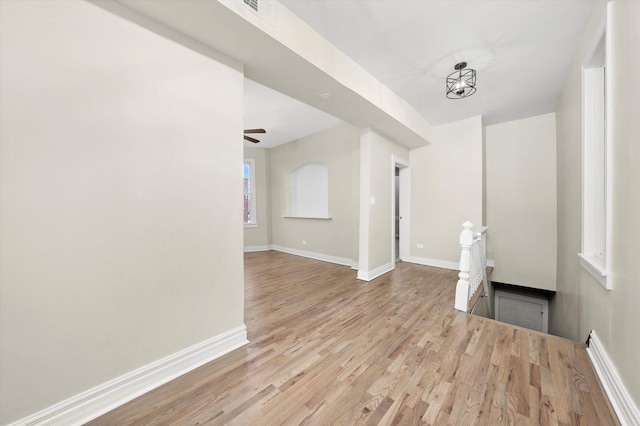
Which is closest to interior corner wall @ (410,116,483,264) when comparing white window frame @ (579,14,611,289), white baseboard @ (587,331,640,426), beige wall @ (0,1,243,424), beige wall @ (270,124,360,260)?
beige wall @ (270,124,360,260)

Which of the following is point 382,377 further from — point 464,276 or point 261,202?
point 261,202

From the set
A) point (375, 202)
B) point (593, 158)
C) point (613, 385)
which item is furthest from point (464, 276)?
point (375, 202)

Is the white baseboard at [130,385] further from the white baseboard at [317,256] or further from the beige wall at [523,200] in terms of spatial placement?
the beige wall at [523,200]

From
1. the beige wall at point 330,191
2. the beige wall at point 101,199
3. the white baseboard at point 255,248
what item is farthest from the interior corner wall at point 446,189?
the beige wall at point 101,199

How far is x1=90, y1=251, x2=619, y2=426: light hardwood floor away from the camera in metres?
1.32

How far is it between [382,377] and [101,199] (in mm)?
2078

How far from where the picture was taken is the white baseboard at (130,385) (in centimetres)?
122

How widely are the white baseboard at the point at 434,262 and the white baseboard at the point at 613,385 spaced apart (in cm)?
261

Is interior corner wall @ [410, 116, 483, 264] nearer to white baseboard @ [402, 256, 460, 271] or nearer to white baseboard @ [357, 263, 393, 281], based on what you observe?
white baseboard @ [402, 256, 460, 271]

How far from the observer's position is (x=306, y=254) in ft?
18.8

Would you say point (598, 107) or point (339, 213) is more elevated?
point (598, 107)

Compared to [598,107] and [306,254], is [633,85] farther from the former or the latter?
[306,254]

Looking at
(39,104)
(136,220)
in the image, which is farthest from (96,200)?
(39,104)

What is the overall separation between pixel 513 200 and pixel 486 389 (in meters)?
4.05
